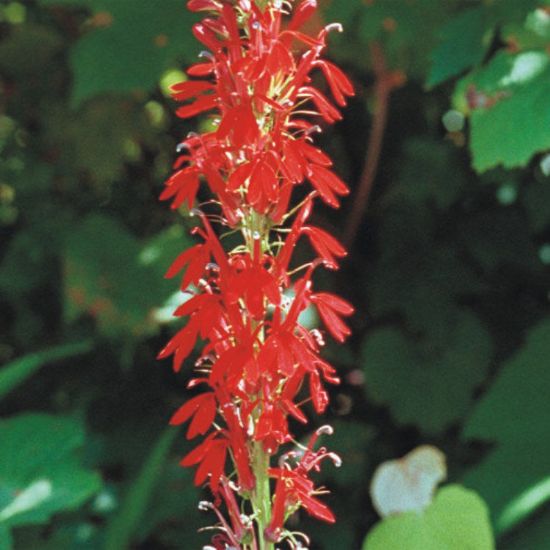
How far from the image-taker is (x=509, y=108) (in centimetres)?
149

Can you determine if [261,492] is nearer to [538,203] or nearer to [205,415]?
[205,415]

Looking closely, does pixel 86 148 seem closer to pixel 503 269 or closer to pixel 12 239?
pixel 12 239

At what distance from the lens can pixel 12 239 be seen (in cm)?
231

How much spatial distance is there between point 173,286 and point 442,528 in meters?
0.76

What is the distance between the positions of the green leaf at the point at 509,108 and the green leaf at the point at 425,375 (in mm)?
616

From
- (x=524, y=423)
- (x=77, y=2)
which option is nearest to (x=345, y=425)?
(x=524, y=423)

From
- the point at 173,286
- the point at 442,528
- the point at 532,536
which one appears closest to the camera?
the point at 442,528

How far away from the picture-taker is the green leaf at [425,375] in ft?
6.55

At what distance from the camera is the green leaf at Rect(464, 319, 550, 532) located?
1728 mm

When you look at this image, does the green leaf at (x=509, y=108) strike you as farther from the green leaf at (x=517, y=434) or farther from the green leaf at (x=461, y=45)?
the green leaf at (x=517, y=434)

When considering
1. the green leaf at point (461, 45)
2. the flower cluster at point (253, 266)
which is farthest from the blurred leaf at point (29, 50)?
the flower cluster at point (253, 266)

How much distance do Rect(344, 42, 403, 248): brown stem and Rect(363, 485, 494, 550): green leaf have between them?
2.40 feet

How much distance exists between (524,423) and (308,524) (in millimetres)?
462

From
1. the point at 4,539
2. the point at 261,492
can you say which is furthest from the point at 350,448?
the point at 261,492
